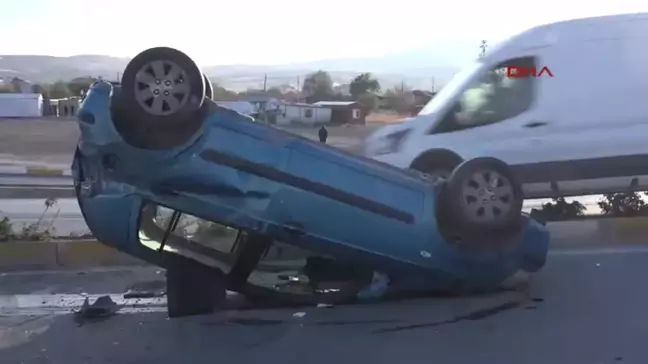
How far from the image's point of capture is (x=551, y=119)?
10586 mm

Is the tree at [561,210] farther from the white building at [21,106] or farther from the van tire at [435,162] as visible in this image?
the white building at [21,106]

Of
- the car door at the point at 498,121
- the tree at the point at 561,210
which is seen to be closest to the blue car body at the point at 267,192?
the car door at the point at 498,121

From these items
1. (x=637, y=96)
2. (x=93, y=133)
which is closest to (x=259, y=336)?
(x=93, y=133)

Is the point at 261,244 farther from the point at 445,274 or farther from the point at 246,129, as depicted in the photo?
the point at 445,274

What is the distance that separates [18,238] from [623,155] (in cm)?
661

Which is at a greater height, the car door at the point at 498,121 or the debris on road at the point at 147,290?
the car door at the point at 498,121

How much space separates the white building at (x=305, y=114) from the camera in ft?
96.7

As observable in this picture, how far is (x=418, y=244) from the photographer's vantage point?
6.76 m

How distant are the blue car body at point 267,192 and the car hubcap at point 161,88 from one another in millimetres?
243

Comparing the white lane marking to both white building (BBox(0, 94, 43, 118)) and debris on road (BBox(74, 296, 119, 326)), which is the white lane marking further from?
white building (BBox(0, 94, 43, 118))

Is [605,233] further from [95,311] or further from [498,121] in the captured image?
[95,311]

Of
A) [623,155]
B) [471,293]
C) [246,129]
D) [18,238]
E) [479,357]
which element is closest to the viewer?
[479,357]

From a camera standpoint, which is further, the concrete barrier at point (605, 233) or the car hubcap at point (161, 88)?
the concrete barrier at point (605, 233)

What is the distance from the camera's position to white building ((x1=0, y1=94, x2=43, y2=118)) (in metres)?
46.8
